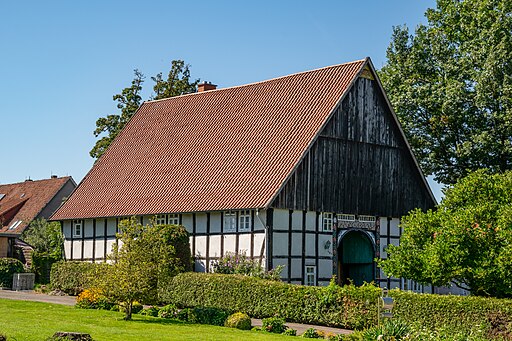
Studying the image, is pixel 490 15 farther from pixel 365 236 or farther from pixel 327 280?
pixel 327 280

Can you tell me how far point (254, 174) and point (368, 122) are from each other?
6013 millimetres

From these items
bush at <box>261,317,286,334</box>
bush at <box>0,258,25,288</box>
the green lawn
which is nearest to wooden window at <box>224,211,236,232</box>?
the green lawn

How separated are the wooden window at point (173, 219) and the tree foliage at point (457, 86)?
49.6ft

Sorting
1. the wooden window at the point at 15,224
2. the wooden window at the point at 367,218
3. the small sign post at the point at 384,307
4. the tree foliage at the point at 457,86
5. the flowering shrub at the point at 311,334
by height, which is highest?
the tree foliage at the point at 457,86

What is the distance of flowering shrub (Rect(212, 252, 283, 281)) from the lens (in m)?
34.2

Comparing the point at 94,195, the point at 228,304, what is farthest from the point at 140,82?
the point at 228,304

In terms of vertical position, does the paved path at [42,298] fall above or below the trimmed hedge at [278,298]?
below

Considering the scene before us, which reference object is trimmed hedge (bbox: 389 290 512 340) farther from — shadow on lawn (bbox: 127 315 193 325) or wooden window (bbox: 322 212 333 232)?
wooden window (bbox: 322 212 333 232)

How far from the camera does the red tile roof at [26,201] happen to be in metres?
69.0

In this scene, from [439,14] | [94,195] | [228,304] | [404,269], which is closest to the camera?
[404,269]

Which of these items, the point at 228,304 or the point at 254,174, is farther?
the point at 254,174

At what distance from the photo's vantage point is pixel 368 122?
39500 mm

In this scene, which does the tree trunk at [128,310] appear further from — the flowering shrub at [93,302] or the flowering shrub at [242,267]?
the flowering shrub at [242,267]

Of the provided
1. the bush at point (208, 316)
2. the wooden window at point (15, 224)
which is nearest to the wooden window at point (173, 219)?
the bush at point (208, 316)
